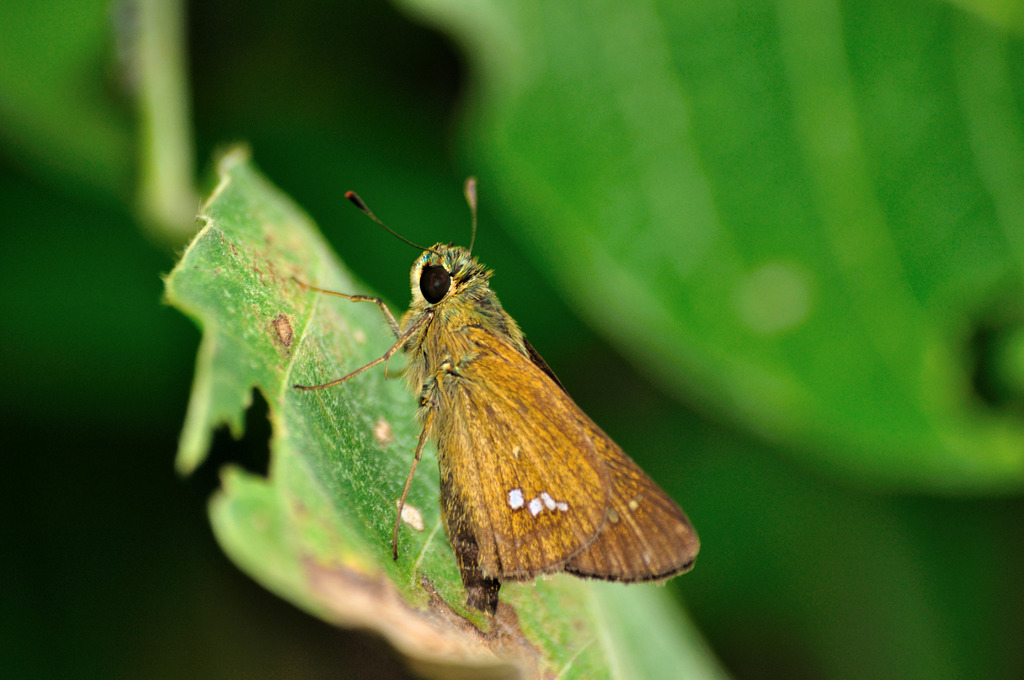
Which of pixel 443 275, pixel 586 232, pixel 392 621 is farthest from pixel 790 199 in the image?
pixel 392 621

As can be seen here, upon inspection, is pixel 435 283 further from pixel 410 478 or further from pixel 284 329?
pixel 284 329

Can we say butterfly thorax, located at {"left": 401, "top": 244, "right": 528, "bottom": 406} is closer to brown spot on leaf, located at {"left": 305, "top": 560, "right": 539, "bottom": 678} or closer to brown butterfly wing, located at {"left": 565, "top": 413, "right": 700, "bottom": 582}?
brown butterfly wing, located at {"left": 565, "top": 413, "right": 700, "bottom": 582}

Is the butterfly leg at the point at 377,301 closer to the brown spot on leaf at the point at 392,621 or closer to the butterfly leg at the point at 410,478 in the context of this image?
the butterfly leg at the point at 410,478

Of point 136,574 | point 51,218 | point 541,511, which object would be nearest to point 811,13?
point 541,511

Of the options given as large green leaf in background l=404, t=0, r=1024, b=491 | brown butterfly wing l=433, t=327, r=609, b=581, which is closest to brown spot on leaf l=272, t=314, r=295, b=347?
brown butterfly wing l=433, t=327, r=609, b=581

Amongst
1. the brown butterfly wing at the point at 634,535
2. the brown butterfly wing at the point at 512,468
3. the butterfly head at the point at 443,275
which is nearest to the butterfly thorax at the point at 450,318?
the butterfly head at the point at 443,275
